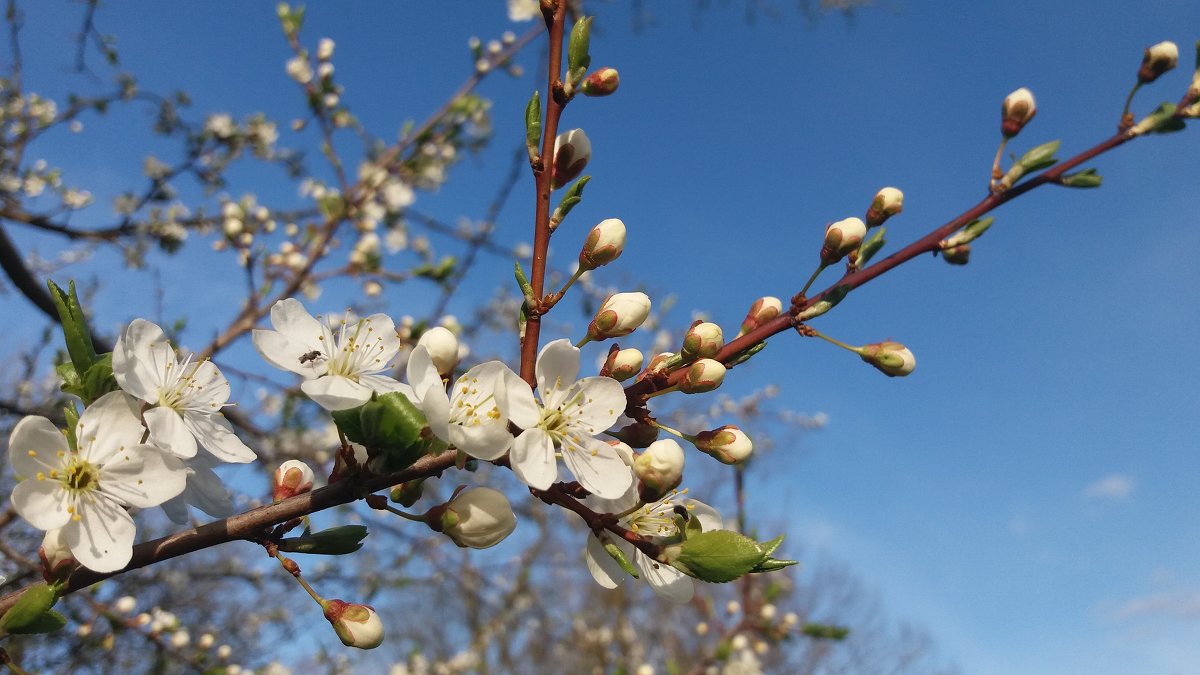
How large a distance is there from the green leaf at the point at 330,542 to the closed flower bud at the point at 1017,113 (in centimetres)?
146

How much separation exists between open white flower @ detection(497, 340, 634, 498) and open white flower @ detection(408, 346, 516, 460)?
1.1 inches

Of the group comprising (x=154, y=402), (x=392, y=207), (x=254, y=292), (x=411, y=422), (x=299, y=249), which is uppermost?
(x=392, y=207)

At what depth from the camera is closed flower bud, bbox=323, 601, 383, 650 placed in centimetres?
114

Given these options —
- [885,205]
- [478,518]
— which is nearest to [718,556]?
[478,518]

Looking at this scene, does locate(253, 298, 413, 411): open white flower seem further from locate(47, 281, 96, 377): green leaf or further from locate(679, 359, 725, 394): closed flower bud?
locate(679, 359, 725, 394): closed flower bud

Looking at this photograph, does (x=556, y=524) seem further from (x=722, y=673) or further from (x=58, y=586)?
(x=58, y=586)

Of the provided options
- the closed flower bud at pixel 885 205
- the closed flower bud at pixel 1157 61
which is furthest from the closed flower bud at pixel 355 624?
the closed flower bud at pixel 1157 61

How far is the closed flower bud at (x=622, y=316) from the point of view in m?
1.19

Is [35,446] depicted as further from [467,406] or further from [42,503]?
[467,406]

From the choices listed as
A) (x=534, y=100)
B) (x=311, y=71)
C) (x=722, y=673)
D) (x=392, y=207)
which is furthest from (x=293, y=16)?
(x=722, y=673)

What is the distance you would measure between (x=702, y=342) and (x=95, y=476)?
3.06 ft

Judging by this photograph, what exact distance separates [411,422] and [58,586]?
0.56m

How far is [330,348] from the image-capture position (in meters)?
1.35

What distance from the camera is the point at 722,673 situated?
5.38 metres
